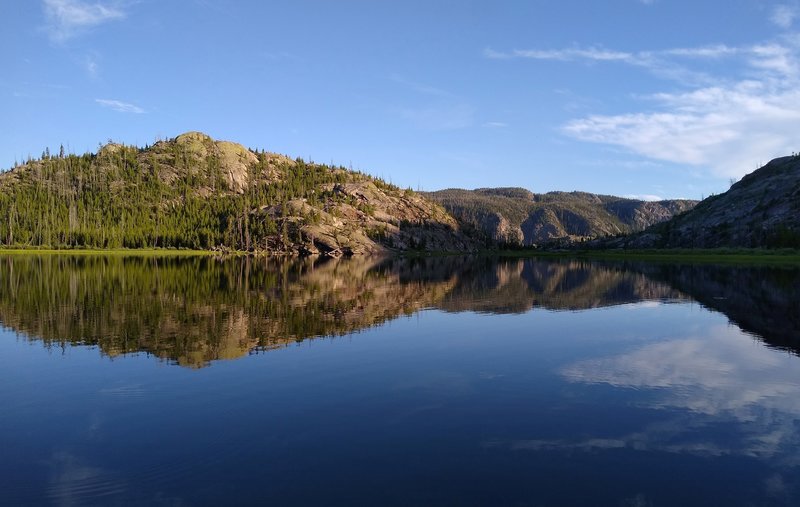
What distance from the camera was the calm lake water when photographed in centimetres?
1461

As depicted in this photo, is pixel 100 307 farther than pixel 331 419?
Yes

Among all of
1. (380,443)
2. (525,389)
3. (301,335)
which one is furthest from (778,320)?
(380,443)

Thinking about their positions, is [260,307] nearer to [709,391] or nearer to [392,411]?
[392,411]

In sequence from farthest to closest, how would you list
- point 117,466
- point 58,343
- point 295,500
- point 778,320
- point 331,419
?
point 778,320 → point 58,343 → point 331,419 → point 117,466 → point 295,500

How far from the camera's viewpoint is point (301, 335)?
Result: 38469 millimetres

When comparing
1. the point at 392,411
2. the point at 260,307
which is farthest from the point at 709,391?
the point at 260,307

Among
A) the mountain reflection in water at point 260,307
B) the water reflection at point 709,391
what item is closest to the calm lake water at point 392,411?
the water reflection at point 709,391

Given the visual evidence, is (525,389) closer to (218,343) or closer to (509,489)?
(509,489)

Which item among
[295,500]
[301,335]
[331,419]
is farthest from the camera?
[301,335]

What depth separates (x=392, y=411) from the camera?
2120 cm

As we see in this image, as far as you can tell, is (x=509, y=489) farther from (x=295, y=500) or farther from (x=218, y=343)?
(x=218, y=343)

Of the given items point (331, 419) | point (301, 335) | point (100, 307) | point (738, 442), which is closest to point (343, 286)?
point (100, 307)

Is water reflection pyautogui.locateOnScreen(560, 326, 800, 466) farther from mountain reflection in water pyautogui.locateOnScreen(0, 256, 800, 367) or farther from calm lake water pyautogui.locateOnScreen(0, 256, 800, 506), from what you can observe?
mountain reflection in water pyautogui.locateOnScreen(0, 256, 800, 367)

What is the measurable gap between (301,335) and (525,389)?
1942 centimetres
